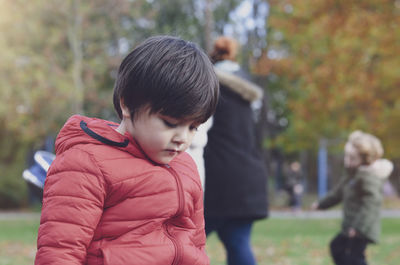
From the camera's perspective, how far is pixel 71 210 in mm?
1782

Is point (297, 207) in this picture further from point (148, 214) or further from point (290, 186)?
point (148, 214)

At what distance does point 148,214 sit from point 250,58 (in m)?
19.7

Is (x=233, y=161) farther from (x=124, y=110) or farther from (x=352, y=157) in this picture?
(x=124, y=110)

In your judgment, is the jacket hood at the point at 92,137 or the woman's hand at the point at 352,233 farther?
the woman's hand at the point at 352,233

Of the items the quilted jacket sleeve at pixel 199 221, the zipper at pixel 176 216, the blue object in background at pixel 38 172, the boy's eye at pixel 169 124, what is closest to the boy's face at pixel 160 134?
the boy's eye at pixel 169 124

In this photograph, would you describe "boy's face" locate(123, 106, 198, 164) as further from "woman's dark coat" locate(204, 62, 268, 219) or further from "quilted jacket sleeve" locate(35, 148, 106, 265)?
"woman's dark coat" locate(204, 62, 268, 219)

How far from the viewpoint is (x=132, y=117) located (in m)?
1.90

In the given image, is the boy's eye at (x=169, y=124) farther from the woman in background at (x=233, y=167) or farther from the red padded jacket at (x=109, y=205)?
the woman in background at (x=233, y=167)

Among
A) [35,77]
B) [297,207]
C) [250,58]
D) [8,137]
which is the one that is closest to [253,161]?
[35,77]

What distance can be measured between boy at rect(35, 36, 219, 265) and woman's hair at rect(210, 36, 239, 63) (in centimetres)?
193

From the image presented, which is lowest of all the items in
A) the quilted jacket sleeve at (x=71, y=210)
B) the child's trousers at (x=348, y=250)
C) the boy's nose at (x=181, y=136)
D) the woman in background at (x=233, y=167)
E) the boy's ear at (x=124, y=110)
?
the child's trousers at (x=348, y=250)

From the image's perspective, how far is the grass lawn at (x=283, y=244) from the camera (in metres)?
7.52

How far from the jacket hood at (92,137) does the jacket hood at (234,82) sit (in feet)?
5.99

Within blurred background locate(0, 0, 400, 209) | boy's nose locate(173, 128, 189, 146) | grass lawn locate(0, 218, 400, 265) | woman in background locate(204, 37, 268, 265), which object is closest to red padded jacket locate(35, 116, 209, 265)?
boy's nose locate(173, 128, 189, 146)
